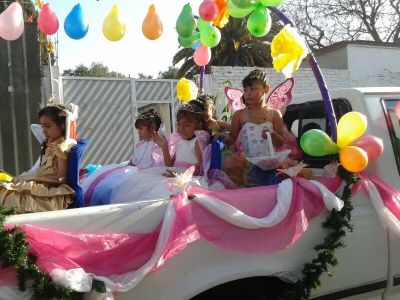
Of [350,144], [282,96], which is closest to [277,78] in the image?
[282,96]

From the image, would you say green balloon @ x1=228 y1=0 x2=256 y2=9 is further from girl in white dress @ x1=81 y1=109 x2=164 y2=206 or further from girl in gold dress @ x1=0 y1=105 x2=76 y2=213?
girl in gold dress @ x1=0 y1=105 x2=76 y2=213

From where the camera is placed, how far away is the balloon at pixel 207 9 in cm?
314

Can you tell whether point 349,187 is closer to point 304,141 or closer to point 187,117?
point 304,141

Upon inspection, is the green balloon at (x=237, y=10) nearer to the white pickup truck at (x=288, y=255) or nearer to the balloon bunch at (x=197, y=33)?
the balloon bunch at (x=197, y=33)

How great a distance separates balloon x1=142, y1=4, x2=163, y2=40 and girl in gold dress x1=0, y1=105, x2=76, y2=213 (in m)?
0.89

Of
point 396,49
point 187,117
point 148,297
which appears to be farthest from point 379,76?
point 148,297

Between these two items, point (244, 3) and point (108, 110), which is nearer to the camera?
point (244, 3)

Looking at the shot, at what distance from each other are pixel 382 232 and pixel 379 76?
41.1 feet

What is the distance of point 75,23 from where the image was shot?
318 cm

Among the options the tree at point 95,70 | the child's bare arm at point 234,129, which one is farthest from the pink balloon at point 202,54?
the tree at point 95,70

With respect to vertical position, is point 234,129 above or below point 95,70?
below

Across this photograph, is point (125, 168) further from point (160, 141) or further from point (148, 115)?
point (148, 115)

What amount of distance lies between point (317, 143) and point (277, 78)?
10004 millimetres

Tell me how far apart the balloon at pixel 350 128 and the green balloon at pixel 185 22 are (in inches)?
59.0
